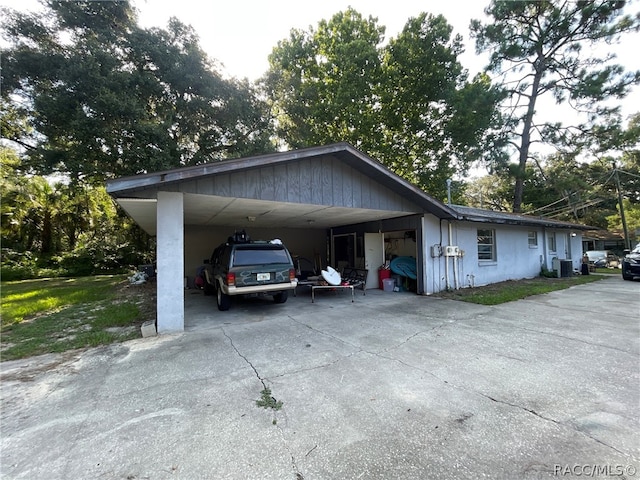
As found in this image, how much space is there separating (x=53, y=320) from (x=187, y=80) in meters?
11.6

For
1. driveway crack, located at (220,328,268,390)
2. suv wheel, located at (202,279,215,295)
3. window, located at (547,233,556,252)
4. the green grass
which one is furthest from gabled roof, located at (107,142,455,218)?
window, located at (547,233,556,252)

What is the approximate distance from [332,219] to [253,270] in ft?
15.0

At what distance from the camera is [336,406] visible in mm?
2822

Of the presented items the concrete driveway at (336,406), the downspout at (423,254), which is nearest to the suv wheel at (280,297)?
the concrete driveway at (336,406)

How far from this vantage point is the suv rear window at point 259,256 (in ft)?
22.3

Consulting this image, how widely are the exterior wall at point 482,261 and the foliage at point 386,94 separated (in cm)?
693

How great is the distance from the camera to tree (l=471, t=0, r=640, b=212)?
15.6 m

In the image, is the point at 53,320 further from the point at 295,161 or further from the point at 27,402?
the point at 295,161

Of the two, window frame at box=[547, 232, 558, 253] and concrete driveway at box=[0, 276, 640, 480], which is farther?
window frame at box=[547, 232, 558, 253]

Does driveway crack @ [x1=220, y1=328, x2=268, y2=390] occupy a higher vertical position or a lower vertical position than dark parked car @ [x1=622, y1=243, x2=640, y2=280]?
lower

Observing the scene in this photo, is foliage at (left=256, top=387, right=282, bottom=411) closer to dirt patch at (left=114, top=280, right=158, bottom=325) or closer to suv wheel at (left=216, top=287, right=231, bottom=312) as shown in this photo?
suv wheel at (left=216, top=287, right=231, bottom=312)

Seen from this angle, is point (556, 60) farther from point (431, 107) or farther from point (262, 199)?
point (262, 199)

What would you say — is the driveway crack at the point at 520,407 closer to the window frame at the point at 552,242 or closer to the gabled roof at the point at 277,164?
the gabled roof at the point at 277,164

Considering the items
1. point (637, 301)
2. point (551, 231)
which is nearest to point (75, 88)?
point (637, 301)
